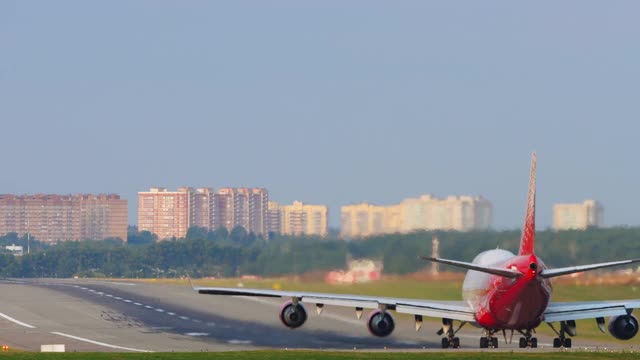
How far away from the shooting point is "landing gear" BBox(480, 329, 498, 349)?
72.1 metres

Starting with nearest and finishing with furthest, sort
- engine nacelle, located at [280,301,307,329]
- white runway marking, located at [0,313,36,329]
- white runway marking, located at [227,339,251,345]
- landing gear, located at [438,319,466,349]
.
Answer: landing gear, located at [438,319,466,349] < engine nacelle, located at [280,301,307,329] < white runway marking, located at [227,339,251,345] < white runway marking, located at [0,313,36,329]

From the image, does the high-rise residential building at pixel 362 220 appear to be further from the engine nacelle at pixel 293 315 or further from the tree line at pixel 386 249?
the engine nacelle at pixel 293 315

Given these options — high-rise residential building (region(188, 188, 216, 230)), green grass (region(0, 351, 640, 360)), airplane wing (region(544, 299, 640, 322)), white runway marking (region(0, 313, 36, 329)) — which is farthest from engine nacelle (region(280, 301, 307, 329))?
high-rise residential building (region(188, 188, 216, 230))

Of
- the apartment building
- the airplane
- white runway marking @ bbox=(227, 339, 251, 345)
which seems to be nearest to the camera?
the airplane

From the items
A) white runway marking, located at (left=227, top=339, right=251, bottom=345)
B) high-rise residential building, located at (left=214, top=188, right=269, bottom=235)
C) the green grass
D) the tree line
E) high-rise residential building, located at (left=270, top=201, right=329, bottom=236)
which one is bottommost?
white runway marking, located at (left=227, top=339, right=251, bottom=345)

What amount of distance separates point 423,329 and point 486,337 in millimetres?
16910

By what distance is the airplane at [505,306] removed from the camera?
66750 millimetres

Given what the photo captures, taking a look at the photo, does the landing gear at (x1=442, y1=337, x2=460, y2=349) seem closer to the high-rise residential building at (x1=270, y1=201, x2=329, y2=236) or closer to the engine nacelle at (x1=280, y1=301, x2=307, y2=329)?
the engine nacelle at (x1=280, y1=301, x2=307, y2=329)

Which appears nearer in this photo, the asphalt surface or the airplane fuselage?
the airplane fuselage

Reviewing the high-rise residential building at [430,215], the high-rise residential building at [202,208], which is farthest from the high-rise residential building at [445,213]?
the high-rise residential building at [202,208]

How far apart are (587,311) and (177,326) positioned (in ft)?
117

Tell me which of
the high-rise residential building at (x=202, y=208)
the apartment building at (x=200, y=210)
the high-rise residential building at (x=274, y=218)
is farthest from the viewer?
the high-rise residential building at (x=202, y=208)

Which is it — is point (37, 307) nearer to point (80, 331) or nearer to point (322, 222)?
point (80, 331)

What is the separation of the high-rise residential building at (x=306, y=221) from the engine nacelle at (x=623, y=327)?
22.9 meters
